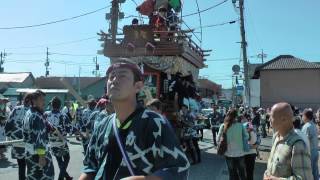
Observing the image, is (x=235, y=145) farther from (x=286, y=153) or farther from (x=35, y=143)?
(x=286, y=153)

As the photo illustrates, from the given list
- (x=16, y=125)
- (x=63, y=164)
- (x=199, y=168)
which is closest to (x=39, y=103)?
(x=63, y=164)

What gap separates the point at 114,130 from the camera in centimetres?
333

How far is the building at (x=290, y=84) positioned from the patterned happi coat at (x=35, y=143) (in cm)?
4680

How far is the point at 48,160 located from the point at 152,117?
4.89 m

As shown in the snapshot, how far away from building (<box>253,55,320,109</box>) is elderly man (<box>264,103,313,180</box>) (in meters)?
49.1

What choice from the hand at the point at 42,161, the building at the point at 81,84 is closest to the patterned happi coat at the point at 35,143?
the hand at the point at 42,161

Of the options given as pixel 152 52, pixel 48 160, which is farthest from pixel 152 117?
pixel 152 52

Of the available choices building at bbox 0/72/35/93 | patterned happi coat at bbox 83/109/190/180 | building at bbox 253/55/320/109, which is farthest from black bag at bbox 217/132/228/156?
building at bbox 0/72/35/93

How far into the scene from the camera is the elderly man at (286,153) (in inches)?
168

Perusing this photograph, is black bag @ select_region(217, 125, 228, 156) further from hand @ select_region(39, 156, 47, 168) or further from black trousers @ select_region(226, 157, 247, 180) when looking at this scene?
hand @ select_region(39, 156, 47, 168)

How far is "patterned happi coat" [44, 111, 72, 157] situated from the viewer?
10570 millimetres

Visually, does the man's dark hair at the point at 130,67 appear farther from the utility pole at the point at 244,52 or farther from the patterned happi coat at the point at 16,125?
the utility pole at the point at 244,52

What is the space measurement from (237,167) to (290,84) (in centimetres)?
4568

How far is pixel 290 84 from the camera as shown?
176 feet
